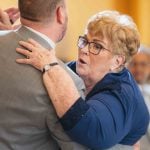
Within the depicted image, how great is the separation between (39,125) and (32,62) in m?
0.22

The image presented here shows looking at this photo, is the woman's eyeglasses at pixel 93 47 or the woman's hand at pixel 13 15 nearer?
the woman's eyeglasses at pixel 93 47

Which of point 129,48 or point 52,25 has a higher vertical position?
point 52,25

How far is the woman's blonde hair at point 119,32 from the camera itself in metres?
1.67

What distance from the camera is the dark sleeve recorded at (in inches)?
52.4

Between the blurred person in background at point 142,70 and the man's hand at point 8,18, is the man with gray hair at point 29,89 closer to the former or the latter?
the man's hand at point 8,18

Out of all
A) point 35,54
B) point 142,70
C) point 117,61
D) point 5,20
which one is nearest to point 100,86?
point 117,61

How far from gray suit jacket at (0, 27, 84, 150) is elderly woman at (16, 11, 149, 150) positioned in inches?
1.0

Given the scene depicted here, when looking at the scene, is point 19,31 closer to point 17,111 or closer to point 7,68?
point 7,68

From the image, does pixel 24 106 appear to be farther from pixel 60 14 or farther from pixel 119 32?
pixel 119 32

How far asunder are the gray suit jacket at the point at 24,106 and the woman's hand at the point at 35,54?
2cm

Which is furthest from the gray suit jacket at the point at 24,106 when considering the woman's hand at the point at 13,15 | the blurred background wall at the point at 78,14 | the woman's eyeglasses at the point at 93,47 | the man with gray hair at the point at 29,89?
the blurred background wall at the point at 78,14

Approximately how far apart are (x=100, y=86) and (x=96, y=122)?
0.25m

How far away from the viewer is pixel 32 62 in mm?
1338

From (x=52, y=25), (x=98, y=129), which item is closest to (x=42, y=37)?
(x=52, y=25)
